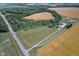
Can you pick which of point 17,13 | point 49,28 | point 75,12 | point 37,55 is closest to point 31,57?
point 37,55

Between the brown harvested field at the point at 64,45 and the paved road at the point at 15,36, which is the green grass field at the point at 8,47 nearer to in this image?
the paved road at the point at 15,36

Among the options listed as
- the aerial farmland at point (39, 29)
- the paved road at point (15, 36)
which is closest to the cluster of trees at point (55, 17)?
the aerial farmland at point (39, 29)

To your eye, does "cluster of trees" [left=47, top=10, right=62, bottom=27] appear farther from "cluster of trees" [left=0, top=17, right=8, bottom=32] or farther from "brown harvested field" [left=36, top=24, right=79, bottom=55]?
"cluster of trees" [left=0, top=17, right=8, bottom=32]

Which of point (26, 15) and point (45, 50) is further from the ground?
point (26, 15)

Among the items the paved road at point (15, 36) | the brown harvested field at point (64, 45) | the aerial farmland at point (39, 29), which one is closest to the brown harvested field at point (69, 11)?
the aerial farmland at point (39, 29)

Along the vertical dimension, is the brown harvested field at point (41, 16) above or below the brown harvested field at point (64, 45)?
above

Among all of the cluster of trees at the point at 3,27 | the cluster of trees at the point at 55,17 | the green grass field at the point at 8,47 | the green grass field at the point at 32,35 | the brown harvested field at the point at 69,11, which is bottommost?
the green grass field at the point at 8,47

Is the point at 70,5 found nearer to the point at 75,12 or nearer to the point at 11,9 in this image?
the point at 75,12

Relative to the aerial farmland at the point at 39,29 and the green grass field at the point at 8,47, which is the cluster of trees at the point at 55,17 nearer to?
the aerial farmland at the point at 39,29
